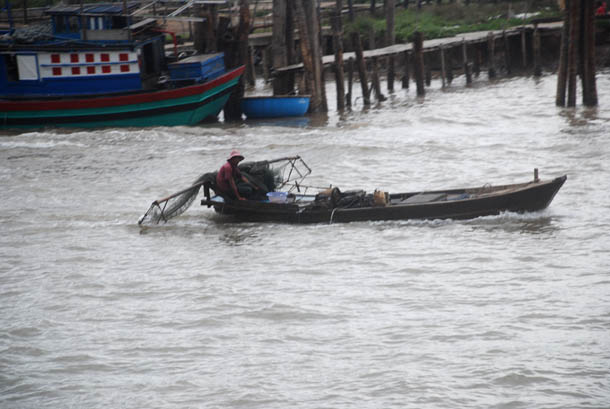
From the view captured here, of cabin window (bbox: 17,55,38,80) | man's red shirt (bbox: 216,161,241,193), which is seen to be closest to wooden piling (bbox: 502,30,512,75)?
cabin window (bbox: 17,55,38,80)

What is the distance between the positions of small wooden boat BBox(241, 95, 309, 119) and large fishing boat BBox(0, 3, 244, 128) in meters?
1.55

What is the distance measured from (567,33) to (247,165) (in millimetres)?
10392

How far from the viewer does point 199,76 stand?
76.0 ft

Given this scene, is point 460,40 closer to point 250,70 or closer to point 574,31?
point 250,70

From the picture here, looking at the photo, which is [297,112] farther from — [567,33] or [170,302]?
[170,302]

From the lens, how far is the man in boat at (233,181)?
13547 millimetres

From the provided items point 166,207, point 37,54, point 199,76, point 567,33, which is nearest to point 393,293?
point 166,207

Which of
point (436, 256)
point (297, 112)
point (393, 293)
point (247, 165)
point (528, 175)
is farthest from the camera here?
point (297, 112)

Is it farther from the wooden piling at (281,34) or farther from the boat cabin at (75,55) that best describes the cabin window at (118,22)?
the wooden piling at (281,34)

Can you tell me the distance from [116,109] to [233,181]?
10.9m

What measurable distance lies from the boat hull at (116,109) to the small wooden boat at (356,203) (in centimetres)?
962

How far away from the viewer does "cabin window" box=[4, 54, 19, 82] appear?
2291 centimetres

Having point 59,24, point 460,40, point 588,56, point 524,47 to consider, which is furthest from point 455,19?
point 59,24

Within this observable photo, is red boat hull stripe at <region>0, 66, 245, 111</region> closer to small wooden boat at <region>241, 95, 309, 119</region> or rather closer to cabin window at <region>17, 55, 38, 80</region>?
cabin window at <region>17, 55, 38, 80</region>
